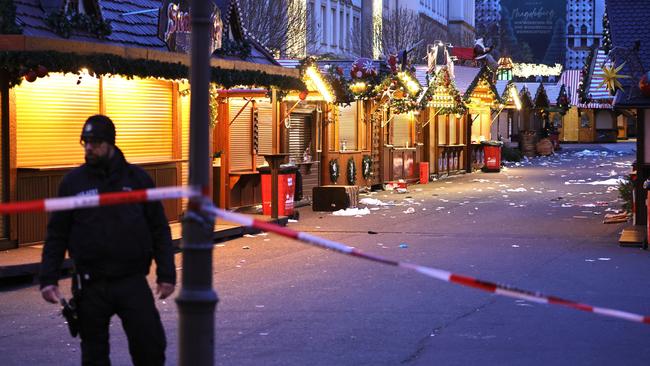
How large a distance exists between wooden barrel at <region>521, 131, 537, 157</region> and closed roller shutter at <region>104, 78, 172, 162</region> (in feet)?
148

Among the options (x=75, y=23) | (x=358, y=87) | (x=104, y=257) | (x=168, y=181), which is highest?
(x=75, y=23)

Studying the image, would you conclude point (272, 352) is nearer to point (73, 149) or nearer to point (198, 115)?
point (198, 115)

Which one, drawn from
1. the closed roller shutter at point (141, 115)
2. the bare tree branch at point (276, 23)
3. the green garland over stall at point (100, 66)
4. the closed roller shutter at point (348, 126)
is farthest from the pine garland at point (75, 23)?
the bare tree branch at point (276, 23)

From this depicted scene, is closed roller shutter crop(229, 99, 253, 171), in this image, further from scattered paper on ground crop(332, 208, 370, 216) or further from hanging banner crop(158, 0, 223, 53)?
hanging banner crop(158, 0, 223, 53)

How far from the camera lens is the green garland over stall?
13.7 m

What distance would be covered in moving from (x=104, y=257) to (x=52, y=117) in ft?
33.0

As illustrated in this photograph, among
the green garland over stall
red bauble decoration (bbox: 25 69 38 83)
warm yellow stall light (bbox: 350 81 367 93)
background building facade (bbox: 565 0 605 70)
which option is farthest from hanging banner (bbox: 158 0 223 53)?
background building facade (bbox: 565 0 605 70)

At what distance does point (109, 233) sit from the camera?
6.34 metres

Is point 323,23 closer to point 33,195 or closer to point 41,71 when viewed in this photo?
point 33,195

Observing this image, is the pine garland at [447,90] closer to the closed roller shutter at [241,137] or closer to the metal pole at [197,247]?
the closed roller shutter at [241,137]

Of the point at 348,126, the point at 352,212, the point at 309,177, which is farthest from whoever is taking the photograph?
the point at 348,126

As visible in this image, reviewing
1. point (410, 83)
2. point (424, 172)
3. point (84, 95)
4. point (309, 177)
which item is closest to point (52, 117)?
point (84, 95)

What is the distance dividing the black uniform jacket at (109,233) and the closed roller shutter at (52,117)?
9.05m

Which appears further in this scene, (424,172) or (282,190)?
(424,172)
